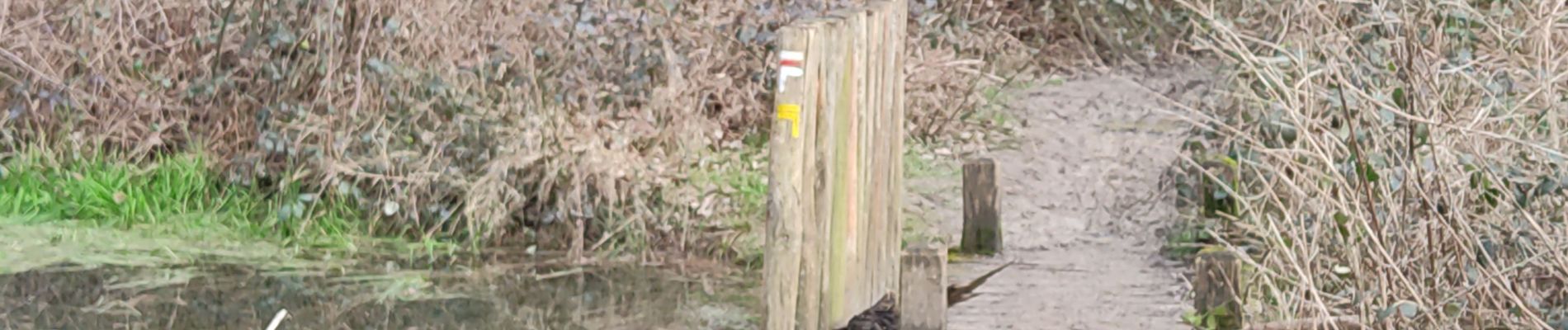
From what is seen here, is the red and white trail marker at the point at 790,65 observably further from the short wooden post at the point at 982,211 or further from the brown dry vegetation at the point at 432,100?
the brown dry vegetation at the point at 432,100

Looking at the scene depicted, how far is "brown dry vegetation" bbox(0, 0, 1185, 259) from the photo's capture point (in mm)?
10938

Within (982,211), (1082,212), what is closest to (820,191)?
(982,211)

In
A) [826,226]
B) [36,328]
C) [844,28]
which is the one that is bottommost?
[36,328]

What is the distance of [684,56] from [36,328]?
339cm

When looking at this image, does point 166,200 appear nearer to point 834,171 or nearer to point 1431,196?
point 834,171

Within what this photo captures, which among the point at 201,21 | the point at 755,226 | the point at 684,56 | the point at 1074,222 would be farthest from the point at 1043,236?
the point at 201,21

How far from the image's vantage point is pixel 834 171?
7.89m

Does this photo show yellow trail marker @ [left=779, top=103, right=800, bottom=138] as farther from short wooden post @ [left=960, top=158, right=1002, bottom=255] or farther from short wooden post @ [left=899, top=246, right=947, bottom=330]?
short wooden post @ [left=960, top=158, right=1002, bottom=255]

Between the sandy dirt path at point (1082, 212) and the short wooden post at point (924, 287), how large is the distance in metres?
0.50

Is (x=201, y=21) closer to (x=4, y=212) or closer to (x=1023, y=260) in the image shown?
(x=4, y=212)

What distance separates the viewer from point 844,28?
7863 mm

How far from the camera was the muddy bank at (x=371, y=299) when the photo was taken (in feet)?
31.9

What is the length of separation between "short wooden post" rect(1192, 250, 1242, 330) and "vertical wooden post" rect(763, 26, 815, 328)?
1377 mm

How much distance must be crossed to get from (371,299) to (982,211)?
2.42m
